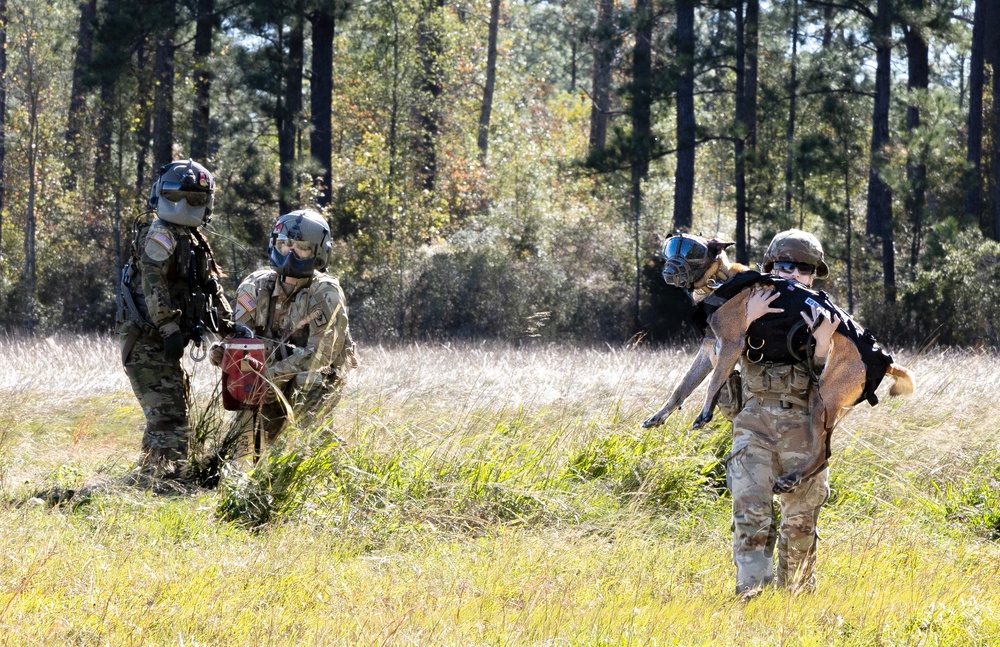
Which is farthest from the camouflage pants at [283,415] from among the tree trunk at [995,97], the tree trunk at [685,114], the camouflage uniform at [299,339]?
the tree trunk at [995,97]

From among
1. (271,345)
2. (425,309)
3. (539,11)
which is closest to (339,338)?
(271,345)

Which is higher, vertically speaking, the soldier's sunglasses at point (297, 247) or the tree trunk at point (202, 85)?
the tree trunk at point (202, 85)

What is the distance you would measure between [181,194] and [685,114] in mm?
16142

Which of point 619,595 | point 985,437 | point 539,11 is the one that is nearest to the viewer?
point 619,595

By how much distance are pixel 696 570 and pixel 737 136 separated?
1585 cm

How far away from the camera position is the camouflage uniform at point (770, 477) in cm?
470

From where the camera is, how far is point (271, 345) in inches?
251

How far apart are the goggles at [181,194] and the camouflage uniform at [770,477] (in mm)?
3405

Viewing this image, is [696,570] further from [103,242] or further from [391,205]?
[103,242]

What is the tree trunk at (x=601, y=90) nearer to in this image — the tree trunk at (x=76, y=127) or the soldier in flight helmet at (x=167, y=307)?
the tree trunk at (x=76, y=127)

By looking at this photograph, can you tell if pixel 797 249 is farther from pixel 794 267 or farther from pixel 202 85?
pixel 202 85

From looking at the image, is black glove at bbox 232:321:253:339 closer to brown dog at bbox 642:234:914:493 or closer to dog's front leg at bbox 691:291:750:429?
brown dog at bbox 642:234:914:493

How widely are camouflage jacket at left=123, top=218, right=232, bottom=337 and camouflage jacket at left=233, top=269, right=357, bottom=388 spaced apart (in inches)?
12.9

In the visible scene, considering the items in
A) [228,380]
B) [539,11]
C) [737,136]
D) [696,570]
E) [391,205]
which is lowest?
[696,570]
